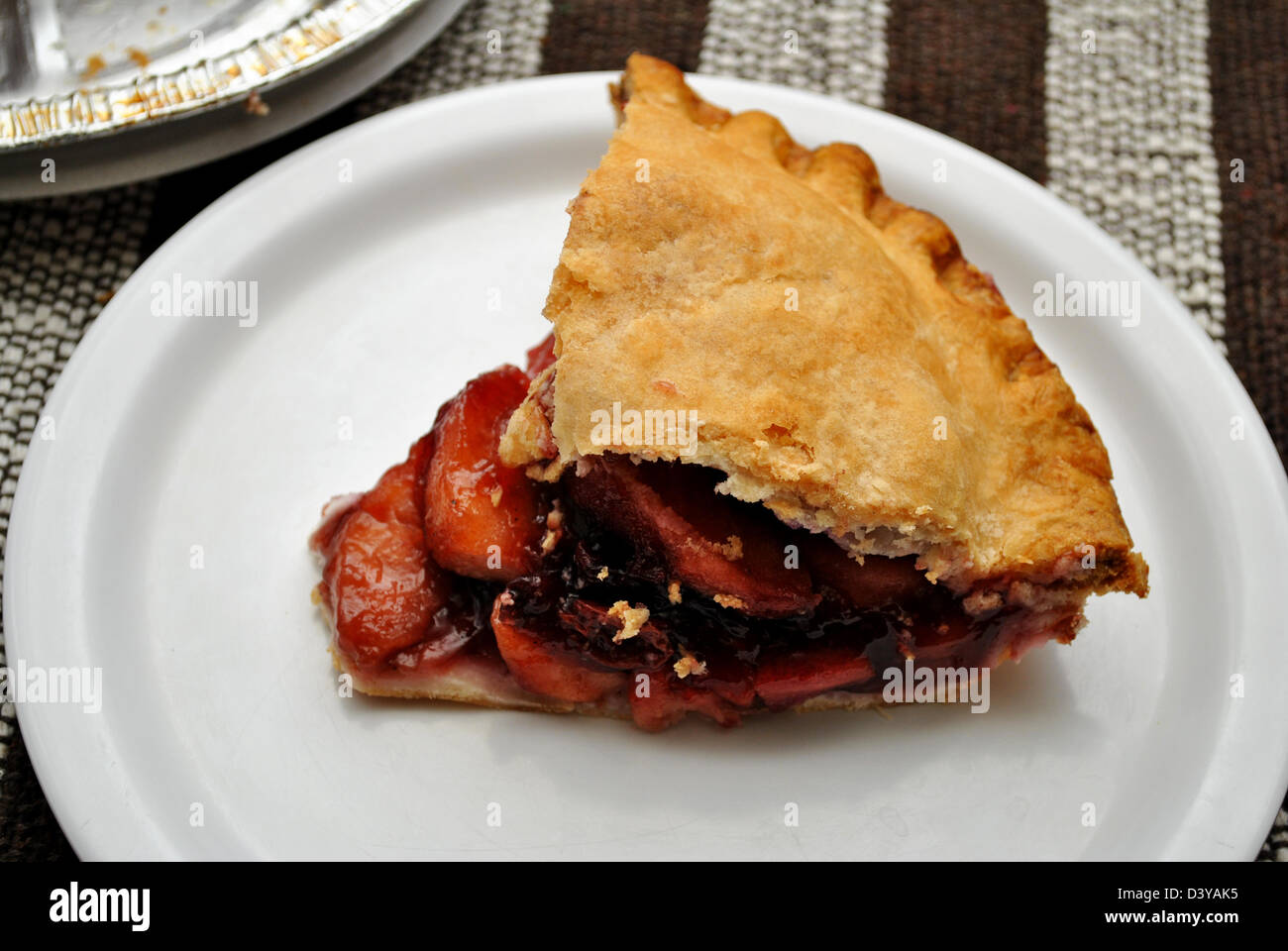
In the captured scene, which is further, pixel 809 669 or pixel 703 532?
pixel 809 669

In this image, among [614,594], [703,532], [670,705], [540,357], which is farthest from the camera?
[540,357]

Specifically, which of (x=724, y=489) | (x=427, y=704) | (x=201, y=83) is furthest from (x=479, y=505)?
(x=201, y=83)

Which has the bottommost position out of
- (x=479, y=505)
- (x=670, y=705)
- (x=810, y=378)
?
(x=670, y=705)

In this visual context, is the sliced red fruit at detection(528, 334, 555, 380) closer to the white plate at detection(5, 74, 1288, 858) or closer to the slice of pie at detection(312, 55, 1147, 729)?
the slice of pie at detection(312, 55, 1147, 729)

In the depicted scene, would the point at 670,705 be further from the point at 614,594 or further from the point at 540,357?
the point at 540,357

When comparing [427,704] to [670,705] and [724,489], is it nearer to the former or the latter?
[670,705]

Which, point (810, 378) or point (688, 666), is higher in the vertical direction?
point (810, 378)

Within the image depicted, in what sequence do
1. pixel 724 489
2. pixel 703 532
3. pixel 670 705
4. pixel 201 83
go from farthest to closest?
pixel 201 83, pixel 670 705, pixel 703 532, pixel 724 489

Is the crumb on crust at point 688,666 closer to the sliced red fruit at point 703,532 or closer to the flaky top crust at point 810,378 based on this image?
the sliced red fruit at point 703,532
